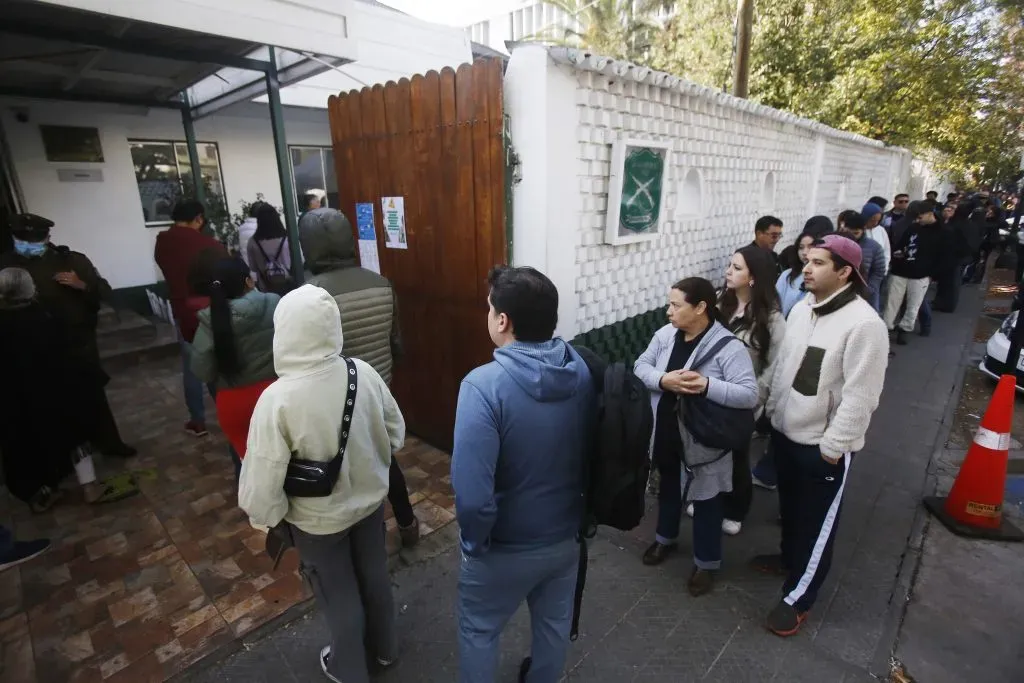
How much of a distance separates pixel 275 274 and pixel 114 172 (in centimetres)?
481

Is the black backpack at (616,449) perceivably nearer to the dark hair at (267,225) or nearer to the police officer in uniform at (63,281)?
the police officer in uniform at (63,281)

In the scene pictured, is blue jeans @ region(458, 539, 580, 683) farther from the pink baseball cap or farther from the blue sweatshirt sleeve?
the pink baseball cap

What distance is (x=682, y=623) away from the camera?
269cm

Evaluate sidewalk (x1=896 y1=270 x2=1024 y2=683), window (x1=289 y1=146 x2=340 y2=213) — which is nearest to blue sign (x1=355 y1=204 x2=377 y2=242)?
sidewalk (x1=896 y1=270 x2=1024 y2=683)

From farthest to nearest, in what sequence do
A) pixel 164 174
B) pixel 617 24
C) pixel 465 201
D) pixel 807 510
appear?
pixel 617 24 < pixel 164 174 < pixel 465 201 < pixel 807 510

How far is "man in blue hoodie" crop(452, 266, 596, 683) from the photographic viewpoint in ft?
5.21

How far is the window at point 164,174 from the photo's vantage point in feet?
26.9

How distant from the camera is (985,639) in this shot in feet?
8.50

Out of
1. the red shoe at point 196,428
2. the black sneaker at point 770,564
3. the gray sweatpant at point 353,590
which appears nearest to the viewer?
the gray sweatpant at point 353,590

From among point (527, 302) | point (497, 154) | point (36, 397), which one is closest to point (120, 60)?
point (36, 397)

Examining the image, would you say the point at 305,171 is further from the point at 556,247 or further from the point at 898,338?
the point at 898,338

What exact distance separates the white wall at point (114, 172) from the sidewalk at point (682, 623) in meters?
7.91

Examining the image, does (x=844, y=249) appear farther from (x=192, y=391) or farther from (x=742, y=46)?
(x=742, y=46)

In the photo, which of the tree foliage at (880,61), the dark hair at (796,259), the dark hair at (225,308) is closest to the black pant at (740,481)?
the dark hair at (796,259)
